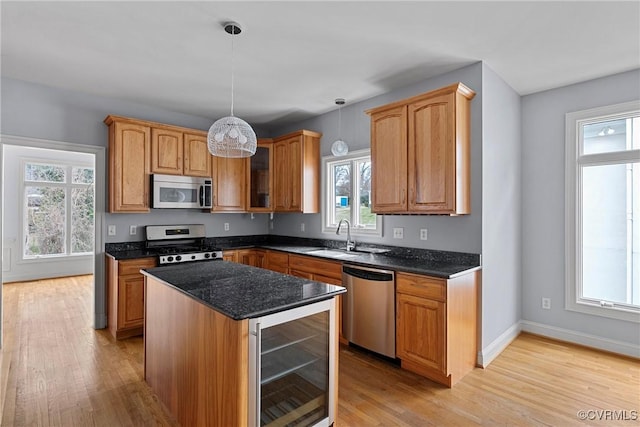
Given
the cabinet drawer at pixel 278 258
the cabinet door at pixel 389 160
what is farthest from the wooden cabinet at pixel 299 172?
the cabinet door at pixel 389 160

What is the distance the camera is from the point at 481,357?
9.69 ft

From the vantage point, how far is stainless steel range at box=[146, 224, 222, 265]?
387 cm

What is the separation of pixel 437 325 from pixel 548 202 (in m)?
2.09

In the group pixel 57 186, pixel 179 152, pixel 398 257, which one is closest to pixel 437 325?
pixel 398 257

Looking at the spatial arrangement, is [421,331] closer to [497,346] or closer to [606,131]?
[497,346]

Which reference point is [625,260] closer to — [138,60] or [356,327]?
[356,327]

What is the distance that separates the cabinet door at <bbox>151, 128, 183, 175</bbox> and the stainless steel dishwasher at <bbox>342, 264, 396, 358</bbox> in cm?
248

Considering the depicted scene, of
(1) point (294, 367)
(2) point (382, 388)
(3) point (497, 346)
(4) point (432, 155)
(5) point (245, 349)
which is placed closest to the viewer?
(5) point (245, 349)

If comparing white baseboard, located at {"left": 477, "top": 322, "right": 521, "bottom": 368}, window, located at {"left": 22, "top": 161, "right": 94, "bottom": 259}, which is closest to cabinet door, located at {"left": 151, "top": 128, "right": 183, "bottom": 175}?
white baseboard, located at {"left": 477, "top": 322, "right": 521, "bottom": 368}

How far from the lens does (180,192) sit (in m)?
4.20

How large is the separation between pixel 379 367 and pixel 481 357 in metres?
0.91

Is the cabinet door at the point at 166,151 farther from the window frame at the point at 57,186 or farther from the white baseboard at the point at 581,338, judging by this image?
the white baseboard at the point at 581,338

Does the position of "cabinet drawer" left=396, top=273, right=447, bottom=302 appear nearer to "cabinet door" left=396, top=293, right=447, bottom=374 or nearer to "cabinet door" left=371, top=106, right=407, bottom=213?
"cabinet door" left=396, top=293, right=447, bottom=374

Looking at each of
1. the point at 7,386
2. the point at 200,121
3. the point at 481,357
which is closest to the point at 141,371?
the point at 7,386
